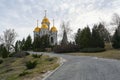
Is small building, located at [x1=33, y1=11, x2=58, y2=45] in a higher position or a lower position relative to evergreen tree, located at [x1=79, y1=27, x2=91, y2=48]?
higher

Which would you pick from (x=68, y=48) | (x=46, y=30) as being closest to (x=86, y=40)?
(x=68, y=48)

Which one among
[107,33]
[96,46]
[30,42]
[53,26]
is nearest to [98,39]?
[96,46]

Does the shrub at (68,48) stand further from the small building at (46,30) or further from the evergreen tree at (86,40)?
the small building at (46,30)

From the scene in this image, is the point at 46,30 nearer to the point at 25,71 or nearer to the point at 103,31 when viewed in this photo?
the point at 103,31

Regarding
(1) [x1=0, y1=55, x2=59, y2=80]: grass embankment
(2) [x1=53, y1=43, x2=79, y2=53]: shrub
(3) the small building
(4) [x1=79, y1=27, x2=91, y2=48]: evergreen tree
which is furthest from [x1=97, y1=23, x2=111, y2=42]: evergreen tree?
(1) [x1=0, y1=55, x2=59, y2=80]: grass embankment

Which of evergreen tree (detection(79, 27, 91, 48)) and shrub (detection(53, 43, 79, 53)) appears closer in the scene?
evergreen tree (detection(79, 27, 91, 48))

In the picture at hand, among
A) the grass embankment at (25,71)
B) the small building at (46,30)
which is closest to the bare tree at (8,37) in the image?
the small building at (46,30)

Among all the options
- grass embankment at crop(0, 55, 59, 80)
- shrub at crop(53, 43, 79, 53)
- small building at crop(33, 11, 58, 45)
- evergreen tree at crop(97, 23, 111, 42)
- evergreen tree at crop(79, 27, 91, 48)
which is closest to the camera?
grass embankment at crop(0, 55, 59, 80)

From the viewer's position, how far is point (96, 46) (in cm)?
4681

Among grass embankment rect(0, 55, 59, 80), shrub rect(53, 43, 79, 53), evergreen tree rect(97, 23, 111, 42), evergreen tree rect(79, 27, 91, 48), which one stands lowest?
grass embankment rect(0, 55, 59, 80)

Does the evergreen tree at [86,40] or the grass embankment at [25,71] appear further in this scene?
the evergreen tree at [86,40]

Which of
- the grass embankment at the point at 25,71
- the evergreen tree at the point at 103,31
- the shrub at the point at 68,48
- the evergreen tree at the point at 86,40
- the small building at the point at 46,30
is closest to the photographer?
the grass embankment at the point at 25,71

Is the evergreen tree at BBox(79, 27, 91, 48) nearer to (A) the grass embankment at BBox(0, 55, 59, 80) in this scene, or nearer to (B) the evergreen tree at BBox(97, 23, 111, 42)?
(B) the evergreen tree at BBox(97, 23, 111, 42)

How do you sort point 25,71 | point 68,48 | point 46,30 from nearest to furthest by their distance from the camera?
point 25,71, point 68,48, point 46,30
